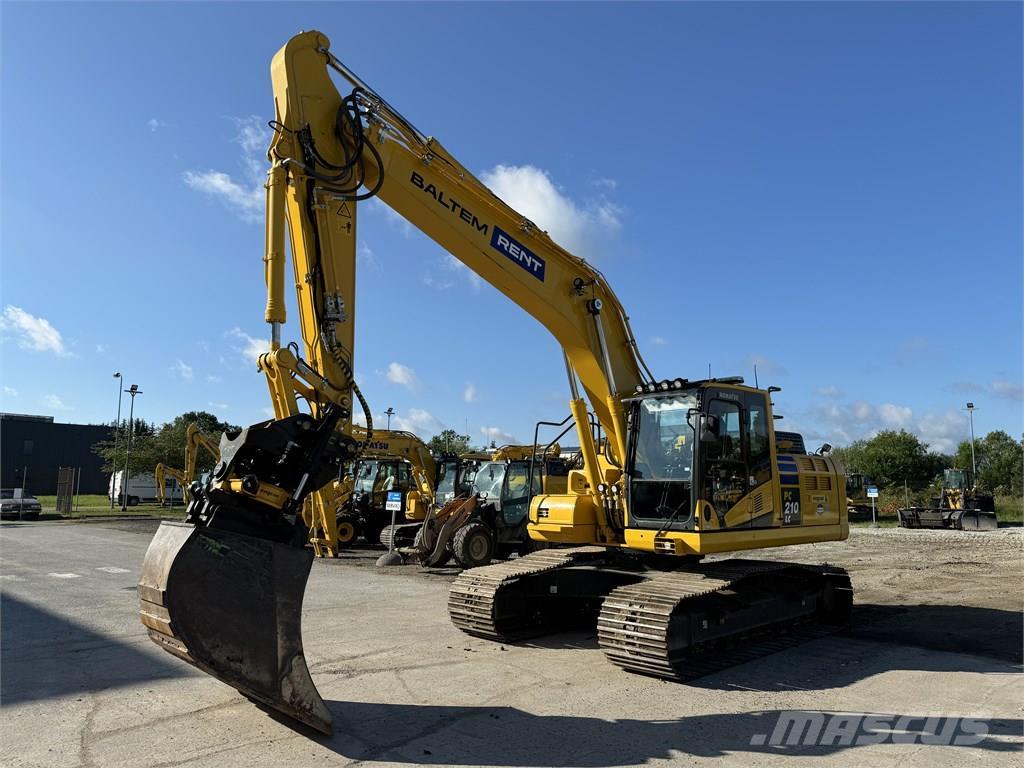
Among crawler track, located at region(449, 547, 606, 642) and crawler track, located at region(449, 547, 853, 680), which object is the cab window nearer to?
crawler track, located at region(449, 547, 853, 680)

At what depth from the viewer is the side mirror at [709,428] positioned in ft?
25.3

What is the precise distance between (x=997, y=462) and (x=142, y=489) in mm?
71678

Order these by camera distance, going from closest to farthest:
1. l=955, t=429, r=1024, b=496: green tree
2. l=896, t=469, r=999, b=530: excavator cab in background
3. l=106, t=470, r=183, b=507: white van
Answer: l=896, t=469, r=999, b=530: excavator cab in background < l=106, t=470, r=183, b=507: white van < l=955, t=429, r=1024, b=496: green tree

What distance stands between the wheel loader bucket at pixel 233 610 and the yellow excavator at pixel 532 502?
12 millimetres

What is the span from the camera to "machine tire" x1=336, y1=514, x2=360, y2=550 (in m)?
20.5

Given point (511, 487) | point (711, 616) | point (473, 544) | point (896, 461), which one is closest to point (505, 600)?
point (711, 616)

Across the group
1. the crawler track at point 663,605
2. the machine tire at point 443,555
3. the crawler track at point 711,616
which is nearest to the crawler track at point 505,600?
the crawler track at point 663,605

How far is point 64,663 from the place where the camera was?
743 centimetres

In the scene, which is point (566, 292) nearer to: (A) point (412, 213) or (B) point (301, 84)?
(A) point (412, 213)

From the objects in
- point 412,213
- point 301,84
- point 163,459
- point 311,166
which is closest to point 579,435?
point 412,213

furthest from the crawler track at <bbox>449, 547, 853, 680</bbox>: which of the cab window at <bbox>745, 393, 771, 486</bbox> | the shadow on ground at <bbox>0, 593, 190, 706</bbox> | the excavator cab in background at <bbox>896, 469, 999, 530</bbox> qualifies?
the excavator cab in background at <bbox>896, 469, 999, 530</bbox>

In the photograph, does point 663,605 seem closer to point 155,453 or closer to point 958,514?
point 958,514

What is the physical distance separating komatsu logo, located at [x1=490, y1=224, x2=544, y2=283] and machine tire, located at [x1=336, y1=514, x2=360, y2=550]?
13.6 metres

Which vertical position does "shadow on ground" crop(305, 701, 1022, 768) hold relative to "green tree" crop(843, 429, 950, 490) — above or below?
below
